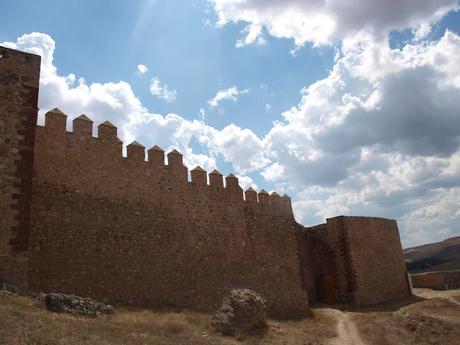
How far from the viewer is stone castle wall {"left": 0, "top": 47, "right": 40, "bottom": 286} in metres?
9.85

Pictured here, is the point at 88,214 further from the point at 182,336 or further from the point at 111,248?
the point at 182,336

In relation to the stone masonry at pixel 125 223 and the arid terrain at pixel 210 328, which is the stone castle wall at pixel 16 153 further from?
the arid terrain at pixel 210 328

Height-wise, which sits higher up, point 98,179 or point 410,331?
point 98,179

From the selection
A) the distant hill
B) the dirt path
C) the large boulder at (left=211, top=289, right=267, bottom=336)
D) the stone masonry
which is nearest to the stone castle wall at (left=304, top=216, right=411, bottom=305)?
the stone masonry

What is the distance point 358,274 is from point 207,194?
8941 millimetres

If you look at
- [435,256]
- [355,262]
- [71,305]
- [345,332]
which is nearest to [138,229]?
[71,305]

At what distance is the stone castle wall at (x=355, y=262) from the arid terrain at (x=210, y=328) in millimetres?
1252

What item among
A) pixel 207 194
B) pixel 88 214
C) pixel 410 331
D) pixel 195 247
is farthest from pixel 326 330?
pixel 88 214

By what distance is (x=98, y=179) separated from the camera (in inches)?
518

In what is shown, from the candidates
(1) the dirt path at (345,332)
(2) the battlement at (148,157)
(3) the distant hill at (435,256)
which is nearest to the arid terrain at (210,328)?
(1) the dirt path at (345,332)

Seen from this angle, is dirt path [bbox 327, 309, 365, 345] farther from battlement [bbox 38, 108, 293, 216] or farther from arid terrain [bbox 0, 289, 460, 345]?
battlement [bbox 38, 108, 293, 216]

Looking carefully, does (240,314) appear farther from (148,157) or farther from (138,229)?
(148,157)

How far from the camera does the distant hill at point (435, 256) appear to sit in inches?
1494

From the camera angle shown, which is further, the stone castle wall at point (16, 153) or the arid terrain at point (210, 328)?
the stone castle wall at point (16, 153)
